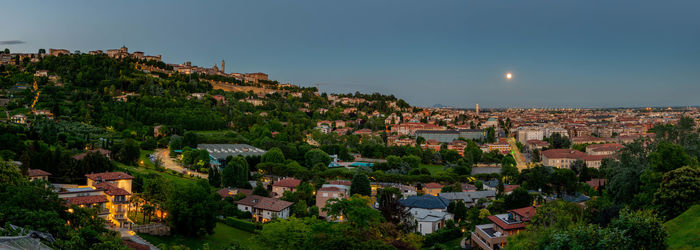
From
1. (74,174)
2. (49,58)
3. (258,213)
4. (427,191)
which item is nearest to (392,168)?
(427,191)

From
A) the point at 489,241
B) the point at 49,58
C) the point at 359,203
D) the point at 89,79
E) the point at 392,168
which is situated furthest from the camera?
the point at 49,58

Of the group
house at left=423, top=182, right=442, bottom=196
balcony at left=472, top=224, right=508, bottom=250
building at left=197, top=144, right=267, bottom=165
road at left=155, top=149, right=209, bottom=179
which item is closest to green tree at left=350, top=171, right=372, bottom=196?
house at left=423, top=182, right=442, bottom=196

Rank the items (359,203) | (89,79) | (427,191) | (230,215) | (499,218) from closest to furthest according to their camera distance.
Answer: (359,203), (499,218), (230,215), (427,191), (89,79)

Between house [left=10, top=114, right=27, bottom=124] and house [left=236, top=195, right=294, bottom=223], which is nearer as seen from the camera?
house [left=236, top=195, right=294, bottom=223]

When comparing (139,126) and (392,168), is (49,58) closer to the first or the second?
(139,126)

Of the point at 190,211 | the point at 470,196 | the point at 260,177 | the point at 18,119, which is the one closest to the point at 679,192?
the point at 470,196

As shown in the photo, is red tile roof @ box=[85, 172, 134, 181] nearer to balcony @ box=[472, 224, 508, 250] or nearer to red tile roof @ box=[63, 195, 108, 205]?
red tile roof @ box=[63, 195, 108, 205]
